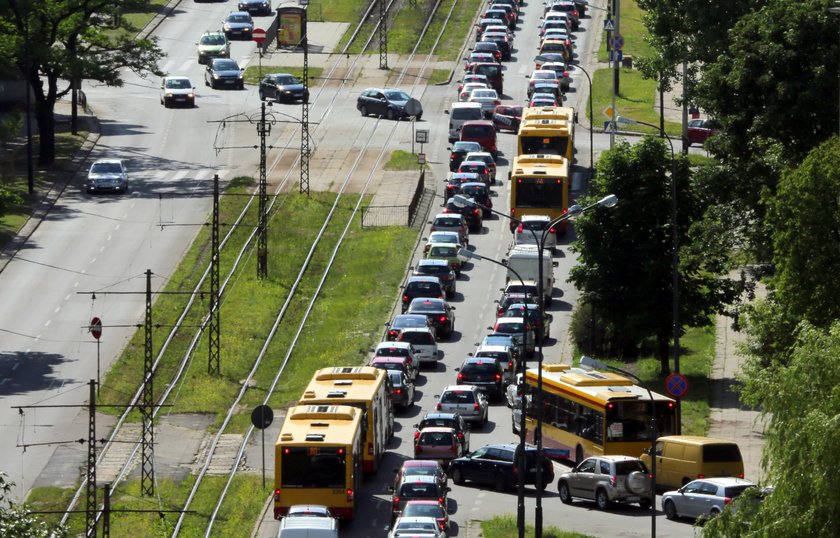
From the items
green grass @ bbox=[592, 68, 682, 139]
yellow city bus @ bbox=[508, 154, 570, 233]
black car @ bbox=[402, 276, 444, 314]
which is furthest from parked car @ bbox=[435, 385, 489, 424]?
green grass @ bbox=[592, 68, 682, 139]

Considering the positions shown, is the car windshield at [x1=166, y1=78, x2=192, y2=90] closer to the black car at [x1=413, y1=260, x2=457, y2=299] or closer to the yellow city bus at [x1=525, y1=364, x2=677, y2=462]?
the black car at [x1=413, y1=260, x2=457, y2=299]

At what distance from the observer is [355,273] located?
8619cm

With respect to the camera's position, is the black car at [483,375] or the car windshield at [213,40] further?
the car windshield at [213,40]

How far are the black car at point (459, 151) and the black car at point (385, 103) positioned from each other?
10.9 metres

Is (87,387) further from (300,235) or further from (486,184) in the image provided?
(486,184)

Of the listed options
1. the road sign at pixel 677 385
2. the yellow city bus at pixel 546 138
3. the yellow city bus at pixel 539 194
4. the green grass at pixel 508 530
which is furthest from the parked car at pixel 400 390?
the yellow city bus at pixel 546 138

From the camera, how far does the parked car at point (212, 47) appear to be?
127m

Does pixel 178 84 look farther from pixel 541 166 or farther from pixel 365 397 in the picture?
pixel 365 397

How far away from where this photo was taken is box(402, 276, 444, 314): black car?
8000 cm

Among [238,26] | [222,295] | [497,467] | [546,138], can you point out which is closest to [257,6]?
[238,26]

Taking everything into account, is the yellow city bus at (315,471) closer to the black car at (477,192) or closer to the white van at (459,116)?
the black car at (477,192)

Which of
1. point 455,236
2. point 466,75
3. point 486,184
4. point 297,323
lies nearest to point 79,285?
point 297,323

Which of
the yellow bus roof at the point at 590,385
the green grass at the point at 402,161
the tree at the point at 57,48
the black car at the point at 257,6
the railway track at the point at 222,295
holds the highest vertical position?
the tree at the point at 57,48

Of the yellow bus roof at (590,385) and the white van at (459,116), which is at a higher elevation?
the white van at (459,116)
